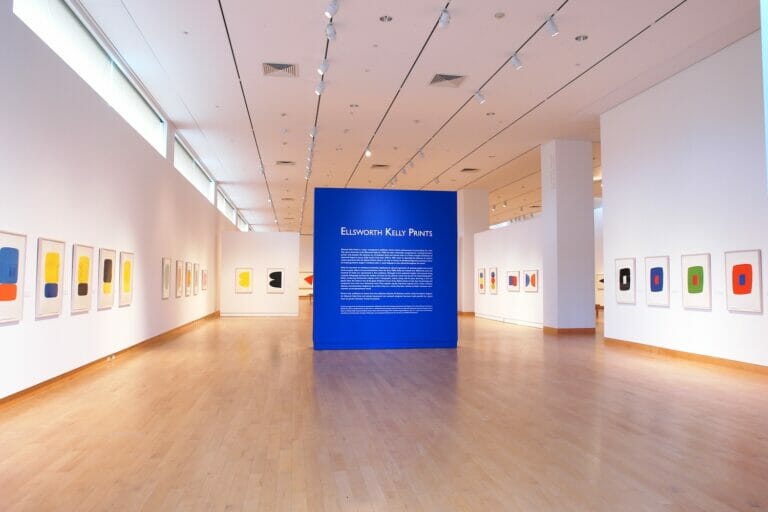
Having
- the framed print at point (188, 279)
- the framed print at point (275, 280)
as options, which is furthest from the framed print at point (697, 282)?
the framed print at point (275, 280)

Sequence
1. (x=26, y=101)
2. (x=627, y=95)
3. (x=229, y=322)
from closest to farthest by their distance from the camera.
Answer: (x=26, y=101) → (x=627, y=95) → (x=229, y=322)

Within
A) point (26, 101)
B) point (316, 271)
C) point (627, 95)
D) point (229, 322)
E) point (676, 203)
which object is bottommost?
point (229, 322)

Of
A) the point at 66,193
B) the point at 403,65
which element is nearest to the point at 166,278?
the point at 66,193

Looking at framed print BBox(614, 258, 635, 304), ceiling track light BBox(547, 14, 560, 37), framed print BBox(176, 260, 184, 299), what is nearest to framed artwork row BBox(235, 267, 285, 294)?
framed print BBox(176, 260, 184, 299)

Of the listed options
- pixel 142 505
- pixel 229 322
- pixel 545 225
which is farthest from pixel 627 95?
pixel 229 322

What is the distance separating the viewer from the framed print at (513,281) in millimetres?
20516

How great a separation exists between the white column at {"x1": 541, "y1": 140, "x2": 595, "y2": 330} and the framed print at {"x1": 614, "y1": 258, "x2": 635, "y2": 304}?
256 centimetres

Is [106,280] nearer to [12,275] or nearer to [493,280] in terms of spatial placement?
[12,275]

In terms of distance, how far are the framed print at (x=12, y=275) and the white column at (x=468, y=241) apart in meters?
20.0

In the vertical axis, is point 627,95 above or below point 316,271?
above

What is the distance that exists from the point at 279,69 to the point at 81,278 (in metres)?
5.69

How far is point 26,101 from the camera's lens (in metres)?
7.37

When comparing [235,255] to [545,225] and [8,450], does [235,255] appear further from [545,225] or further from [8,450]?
[8,450]

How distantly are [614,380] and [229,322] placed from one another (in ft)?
53.0
